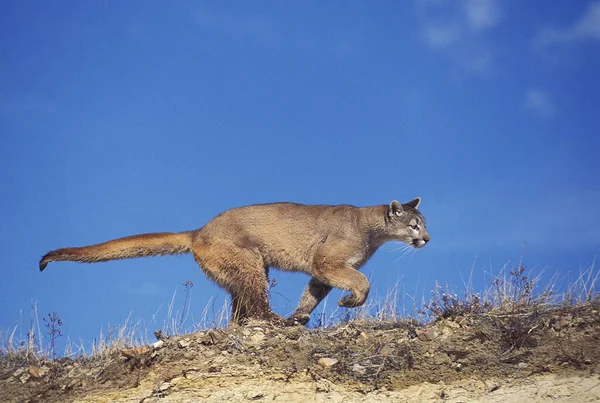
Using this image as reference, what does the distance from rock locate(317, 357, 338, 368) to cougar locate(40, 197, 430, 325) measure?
1704mm

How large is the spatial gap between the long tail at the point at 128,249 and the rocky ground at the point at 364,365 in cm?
215

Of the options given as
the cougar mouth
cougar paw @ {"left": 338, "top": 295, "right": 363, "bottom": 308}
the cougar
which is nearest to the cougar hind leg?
the cougar

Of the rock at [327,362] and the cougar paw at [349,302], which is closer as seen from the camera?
the rock at [327,362]

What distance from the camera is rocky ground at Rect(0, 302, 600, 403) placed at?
9.29m

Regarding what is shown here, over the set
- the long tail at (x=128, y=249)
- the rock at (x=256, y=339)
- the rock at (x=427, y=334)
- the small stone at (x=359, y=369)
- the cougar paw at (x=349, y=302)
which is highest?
the long tail at (x=128, y=249)

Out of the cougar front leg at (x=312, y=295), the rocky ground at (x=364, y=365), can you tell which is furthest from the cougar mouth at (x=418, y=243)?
the rocky ground at (x=364, y=365)

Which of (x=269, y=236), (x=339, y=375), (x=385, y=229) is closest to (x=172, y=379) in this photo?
(x=339, y=375)

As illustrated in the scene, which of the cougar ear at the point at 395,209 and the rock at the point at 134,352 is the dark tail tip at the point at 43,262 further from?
the cougar ear at the point at 395,209

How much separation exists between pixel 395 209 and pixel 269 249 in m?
2.91

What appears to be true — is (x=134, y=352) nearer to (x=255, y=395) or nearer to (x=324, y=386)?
(x=255, y=395)

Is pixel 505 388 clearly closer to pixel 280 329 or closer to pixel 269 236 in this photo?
pixel 280 329

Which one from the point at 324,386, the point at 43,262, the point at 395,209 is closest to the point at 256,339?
the point at 324,386

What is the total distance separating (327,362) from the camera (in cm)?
974

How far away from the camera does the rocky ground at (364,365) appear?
9.29m
